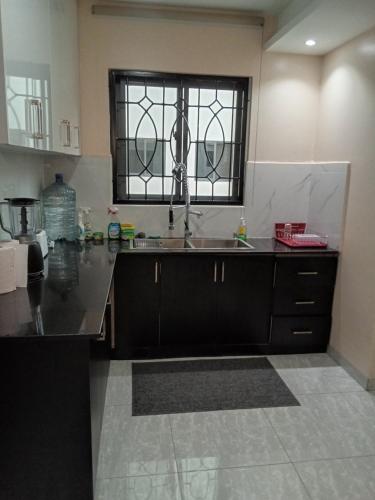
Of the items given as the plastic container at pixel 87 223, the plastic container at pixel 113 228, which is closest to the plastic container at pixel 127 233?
the plastic container at pixel 113 228

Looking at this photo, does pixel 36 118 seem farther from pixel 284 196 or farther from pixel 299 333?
pixel 299 333

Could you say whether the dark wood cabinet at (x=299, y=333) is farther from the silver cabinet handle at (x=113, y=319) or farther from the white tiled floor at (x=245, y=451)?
the silver cabinet handle at (x=113, y=319)

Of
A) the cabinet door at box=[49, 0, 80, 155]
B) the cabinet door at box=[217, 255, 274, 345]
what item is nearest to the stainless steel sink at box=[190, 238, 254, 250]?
the cabinet door at box=[217, 255, 274, 345]

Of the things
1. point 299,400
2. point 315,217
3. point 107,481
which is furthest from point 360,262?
point 107,481

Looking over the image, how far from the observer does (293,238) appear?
305 centimetres

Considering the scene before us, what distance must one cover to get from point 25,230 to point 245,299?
1.59 meters

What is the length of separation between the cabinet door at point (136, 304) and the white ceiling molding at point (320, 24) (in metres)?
1.82

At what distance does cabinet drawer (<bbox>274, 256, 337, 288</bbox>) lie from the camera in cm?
279

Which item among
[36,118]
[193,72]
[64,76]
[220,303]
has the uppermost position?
[193,72]

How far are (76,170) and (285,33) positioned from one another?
71.5 inches

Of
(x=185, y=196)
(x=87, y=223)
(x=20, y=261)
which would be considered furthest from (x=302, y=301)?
(x=20, y=261)

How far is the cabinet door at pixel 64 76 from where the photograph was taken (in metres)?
2.06

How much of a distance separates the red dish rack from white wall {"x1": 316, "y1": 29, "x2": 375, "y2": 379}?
0.24 m

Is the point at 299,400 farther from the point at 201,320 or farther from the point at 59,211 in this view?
the point at 59,211
